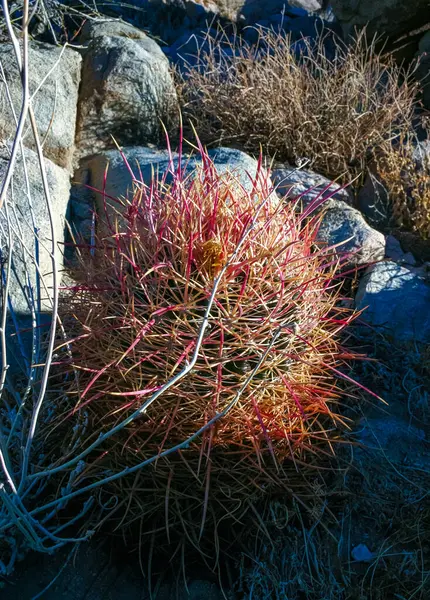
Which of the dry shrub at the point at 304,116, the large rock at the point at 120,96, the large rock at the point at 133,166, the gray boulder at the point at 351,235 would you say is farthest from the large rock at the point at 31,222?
the gray boulder at the point at 351,235

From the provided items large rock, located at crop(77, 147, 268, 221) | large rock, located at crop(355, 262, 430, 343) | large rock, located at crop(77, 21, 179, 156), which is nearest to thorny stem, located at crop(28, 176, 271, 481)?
large rock, located at crop(355, 262, 430, 343)

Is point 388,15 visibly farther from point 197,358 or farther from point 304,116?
point 197,358

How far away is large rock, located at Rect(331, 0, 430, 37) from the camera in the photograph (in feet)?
15.7

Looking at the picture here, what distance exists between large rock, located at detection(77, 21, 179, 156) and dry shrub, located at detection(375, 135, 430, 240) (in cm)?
132

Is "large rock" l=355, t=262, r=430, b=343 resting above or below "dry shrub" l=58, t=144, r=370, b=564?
below

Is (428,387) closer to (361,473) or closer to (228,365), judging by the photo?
(361,473)

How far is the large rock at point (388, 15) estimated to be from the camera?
4789 mm

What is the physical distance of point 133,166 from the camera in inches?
129

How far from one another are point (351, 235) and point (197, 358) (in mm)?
1540

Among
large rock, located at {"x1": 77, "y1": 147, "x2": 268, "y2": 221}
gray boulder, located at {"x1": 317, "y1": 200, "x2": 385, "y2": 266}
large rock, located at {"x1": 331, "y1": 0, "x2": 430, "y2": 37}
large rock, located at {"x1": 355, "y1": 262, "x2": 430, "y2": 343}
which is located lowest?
large rock, located at {"x1": 355, "y1": 262, "x2": 430, "y2": 343}

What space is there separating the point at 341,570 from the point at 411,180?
2257 millimetres

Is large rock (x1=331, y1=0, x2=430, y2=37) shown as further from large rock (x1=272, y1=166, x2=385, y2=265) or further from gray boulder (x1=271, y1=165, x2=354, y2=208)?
large rock (x1=272, y1=166, x2=385, y2=265)

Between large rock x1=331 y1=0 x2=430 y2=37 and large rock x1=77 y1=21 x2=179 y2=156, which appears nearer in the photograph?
large rock x1=77 y1=21 x2=179 y2=156

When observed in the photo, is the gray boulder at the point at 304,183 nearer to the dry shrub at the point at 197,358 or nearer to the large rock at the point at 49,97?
the large rock at the point at 49,97
